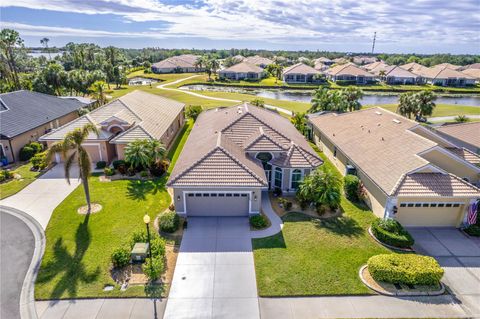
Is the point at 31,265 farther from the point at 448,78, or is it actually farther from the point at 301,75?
the point at 448,78

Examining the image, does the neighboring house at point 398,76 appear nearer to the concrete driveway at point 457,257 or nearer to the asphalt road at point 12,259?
the concrete driveway at point 457,257

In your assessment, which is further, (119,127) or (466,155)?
(119,127)

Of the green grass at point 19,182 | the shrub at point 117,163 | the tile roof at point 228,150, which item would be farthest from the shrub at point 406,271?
the green grass at point 19,182

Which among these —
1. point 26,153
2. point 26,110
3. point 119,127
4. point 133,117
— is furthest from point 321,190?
point 26,110

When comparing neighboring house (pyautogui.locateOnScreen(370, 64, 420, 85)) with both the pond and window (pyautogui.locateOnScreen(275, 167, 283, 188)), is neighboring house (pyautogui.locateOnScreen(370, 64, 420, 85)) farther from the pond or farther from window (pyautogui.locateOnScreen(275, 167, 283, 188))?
window (pyautogui.locateOnScreen(275, 167, 283, 188))

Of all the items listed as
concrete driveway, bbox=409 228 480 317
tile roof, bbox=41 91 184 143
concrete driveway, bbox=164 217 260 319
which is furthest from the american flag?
tile roof, bbox=41 91 184 143

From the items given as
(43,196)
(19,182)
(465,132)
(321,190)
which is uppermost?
(465,132)

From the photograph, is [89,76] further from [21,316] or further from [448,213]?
[448,213]
